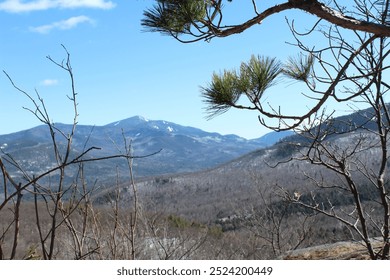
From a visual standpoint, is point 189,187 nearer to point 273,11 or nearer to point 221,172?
point 221,172

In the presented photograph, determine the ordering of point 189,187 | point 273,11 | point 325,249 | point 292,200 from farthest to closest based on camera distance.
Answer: point 189,187 → point 325,249 → point 292,200 → point 273,11

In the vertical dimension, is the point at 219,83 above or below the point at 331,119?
above

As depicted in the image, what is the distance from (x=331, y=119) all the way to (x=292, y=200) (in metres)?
0.51

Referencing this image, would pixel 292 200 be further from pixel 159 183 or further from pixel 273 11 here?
pixel 159 183

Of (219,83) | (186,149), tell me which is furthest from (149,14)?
(186,149)

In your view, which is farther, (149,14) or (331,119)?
(331,119)
